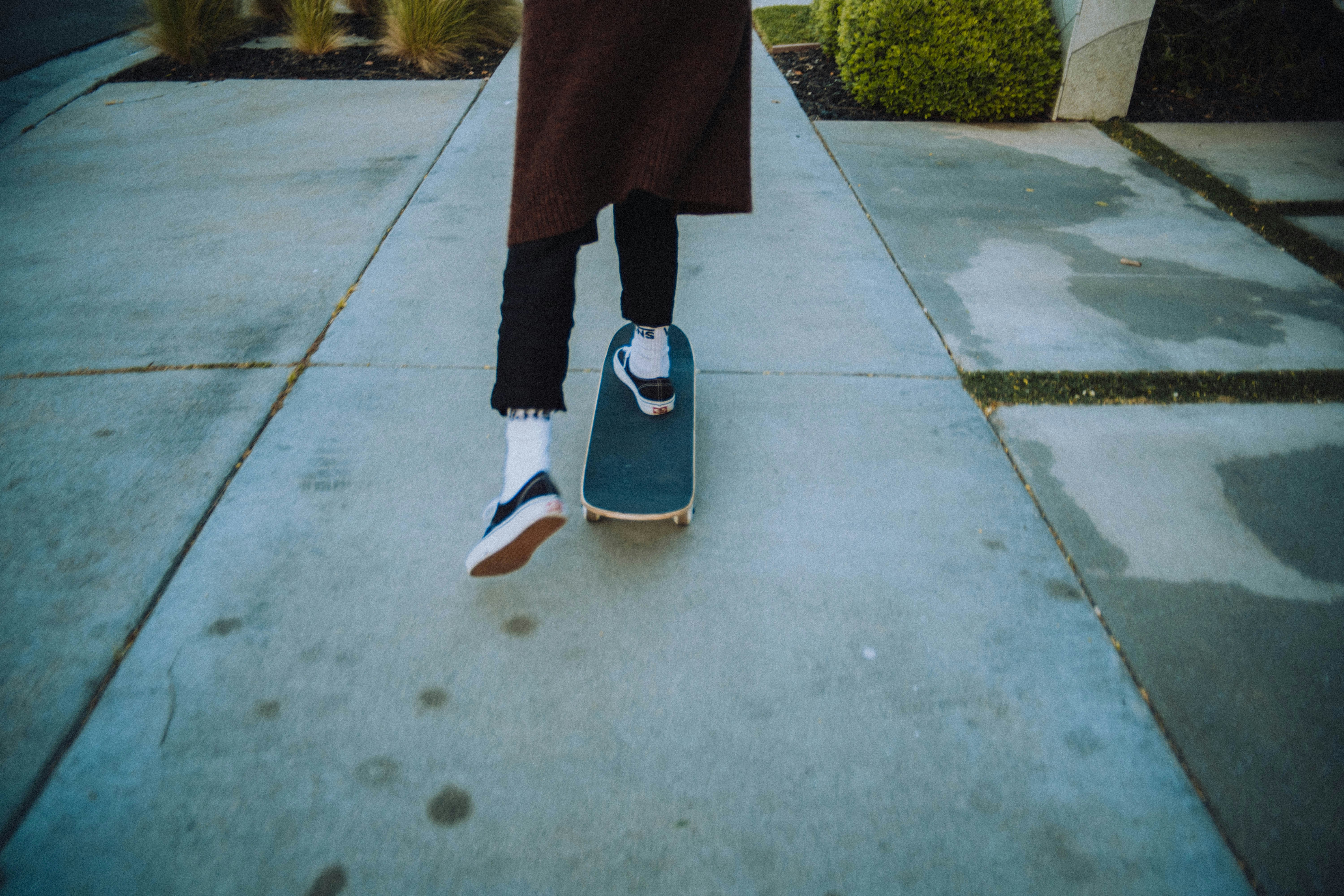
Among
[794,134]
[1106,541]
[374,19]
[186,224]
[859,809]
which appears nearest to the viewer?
[859,809]

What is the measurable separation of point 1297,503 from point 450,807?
2301 mm

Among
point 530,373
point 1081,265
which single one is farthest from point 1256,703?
point 1081,265

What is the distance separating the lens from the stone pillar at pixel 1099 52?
14.7 feet

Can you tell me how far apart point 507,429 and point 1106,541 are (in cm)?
158

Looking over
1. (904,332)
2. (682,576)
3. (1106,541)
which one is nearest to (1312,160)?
(904,332)

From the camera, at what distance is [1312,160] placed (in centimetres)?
412

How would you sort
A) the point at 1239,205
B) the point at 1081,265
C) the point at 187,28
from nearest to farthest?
1. the point at 1081,265
2. the point at 1239,205
3. the point at 187,28

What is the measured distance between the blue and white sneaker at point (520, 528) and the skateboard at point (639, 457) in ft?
0.84

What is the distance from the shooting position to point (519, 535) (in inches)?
62.1

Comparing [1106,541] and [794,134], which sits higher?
[794,134]

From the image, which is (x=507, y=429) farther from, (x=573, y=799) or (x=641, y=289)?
(x=573, y=799)

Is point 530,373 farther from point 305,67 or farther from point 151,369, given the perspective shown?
point 305,67

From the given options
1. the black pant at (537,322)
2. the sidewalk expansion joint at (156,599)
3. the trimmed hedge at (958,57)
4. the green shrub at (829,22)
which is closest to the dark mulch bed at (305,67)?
the green shrub at (829,22)

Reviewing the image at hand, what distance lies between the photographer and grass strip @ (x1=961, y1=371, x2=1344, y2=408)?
2.36m
